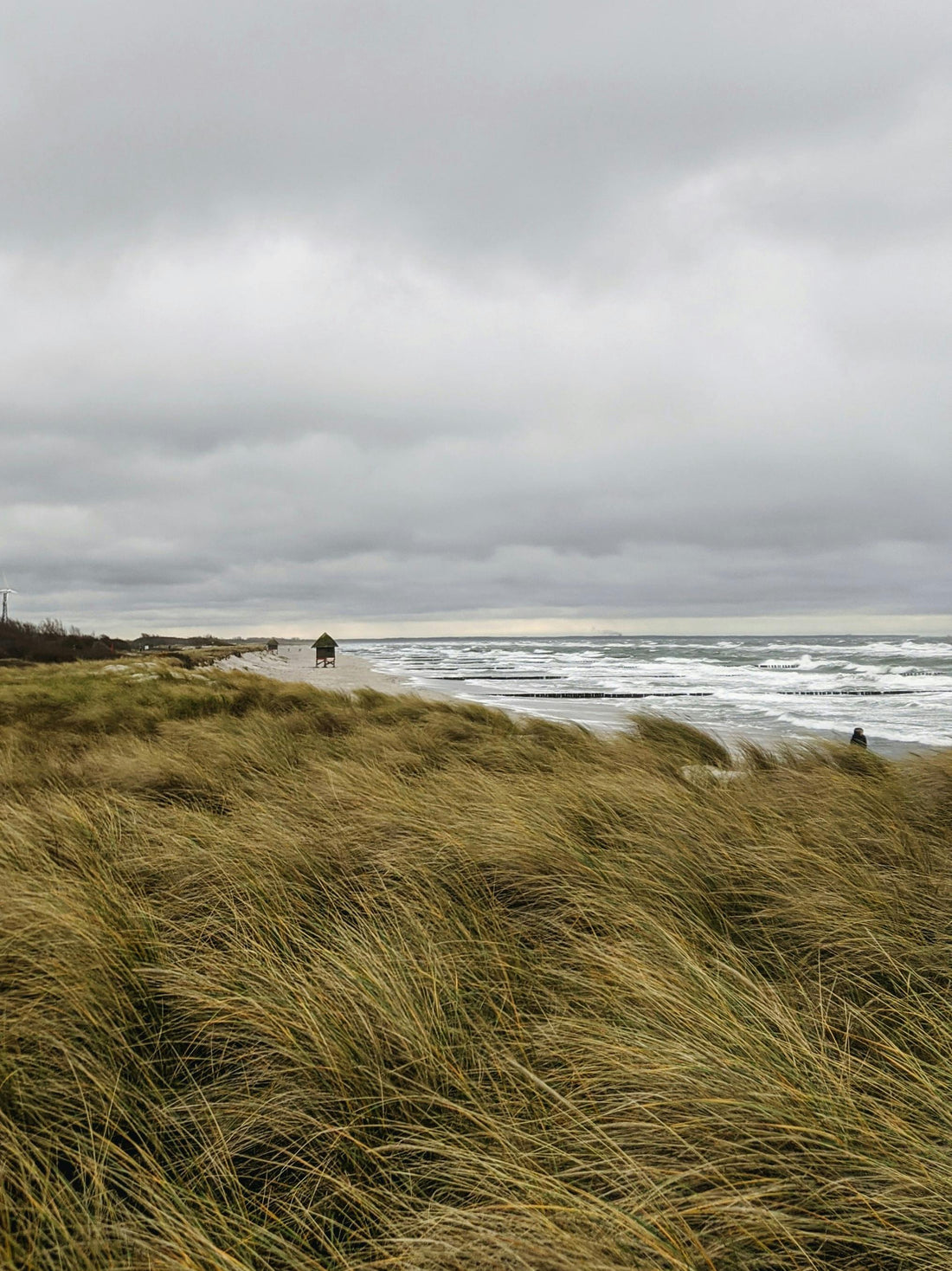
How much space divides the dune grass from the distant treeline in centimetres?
2822

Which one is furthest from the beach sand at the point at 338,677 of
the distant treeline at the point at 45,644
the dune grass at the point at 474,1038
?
the dune grass at the point at 474,1038

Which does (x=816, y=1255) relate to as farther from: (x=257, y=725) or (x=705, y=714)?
(x=705, y=714)

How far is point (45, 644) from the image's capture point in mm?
31125

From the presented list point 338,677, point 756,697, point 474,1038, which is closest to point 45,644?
point 338,677

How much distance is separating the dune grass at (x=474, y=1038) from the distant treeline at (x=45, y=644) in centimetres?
2822

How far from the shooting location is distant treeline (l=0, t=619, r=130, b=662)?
95.6 ft

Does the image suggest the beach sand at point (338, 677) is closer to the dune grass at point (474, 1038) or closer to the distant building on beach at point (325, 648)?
the distant building on beach at point (325, 648)

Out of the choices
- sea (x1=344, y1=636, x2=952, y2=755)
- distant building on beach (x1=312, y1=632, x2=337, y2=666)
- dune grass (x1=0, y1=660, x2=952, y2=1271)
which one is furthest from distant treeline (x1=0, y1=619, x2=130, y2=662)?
dune grass (x1=0, y1=660, x2=952, y2=1271)

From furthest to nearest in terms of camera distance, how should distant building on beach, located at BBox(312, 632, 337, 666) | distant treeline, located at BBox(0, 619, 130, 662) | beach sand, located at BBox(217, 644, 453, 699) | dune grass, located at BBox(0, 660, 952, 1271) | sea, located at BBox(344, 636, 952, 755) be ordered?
distant building on beach, located at BBox(312, 632, 337, 666) < distant treeline, located at BBox(0, 619, 130, 662) < beach sand, located at BBox(217, 644, 453, 699) < sea, located at BBox(344, 636, 952, 755) < dune grass, located at BBox(0, 660, 952, 1271)

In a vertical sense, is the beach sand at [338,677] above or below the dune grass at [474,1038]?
below

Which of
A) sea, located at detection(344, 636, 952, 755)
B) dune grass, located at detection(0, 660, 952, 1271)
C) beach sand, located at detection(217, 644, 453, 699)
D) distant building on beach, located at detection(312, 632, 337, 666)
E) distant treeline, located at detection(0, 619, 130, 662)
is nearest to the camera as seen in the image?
dune grass, located at detection(0, 660, 952, 1271)

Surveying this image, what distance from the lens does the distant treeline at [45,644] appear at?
29.1 meters

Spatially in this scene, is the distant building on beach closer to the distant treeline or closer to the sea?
the sea

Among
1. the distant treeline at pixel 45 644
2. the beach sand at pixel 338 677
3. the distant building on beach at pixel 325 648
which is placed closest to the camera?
the beach sand at pixel 338 677
